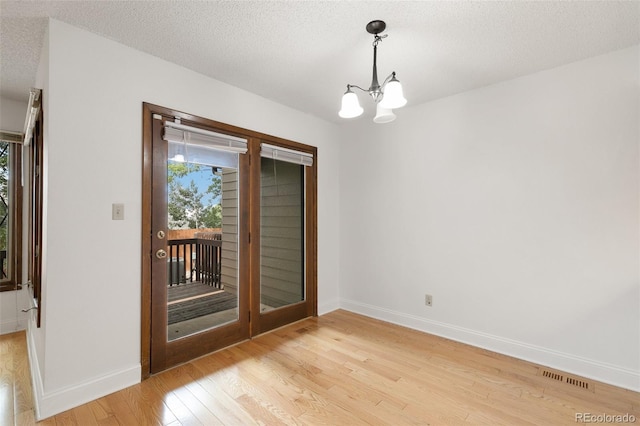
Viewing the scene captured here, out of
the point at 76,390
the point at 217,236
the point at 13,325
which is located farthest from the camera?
the point at 13,325

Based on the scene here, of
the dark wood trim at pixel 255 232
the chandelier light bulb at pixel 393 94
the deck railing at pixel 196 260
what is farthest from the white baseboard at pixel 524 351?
the chandelier light bulb at pixel 393 94

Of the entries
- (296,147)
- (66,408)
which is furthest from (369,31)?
(66,408)

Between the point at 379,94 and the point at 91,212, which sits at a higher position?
the point at 379,94

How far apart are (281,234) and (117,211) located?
167 cm

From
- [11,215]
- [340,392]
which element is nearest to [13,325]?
[11,215]

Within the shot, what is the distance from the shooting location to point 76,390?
1.97 meters

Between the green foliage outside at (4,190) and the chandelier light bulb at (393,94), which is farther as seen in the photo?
the green foliage outside at (4,190)

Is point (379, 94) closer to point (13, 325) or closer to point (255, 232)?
point (255, 232)

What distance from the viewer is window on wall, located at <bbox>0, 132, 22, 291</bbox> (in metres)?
3.28

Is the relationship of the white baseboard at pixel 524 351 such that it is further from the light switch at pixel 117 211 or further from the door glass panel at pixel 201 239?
the light switch at pixel 117 211

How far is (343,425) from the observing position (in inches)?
70.3

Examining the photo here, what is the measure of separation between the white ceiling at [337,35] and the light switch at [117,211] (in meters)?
1.22

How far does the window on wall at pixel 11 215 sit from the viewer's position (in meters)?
3.28

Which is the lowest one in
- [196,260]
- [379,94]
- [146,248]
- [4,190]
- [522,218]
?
[196,260]
